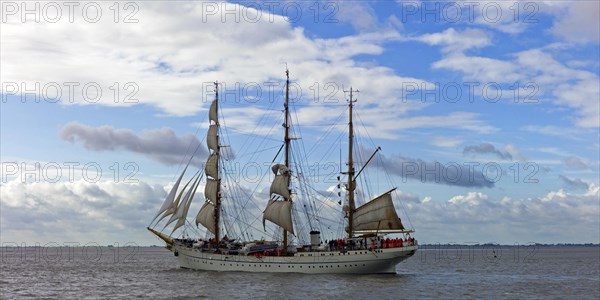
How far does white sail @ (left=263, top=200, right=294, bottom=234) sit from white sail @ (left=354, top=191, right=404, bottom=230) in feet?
31.5

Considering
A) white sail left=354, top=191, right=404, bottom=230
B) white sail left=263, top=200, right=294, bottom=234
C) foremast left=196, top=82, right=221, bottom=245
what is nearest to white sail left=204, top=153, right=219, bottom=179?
foremast left=196, top=82, right=221, bottom=245

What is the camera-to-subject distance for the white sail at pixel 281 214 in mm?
84625

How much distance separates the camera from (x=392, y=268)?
3297 inches

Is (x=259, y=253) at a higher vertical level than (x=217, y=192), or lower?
lower

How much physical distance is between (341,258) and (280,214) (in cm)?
1041

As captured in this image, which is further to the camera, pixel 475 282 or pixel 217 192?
pixel 217 192

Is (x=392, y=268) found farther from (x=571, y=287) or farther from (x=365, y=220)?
(x=571, y=287)

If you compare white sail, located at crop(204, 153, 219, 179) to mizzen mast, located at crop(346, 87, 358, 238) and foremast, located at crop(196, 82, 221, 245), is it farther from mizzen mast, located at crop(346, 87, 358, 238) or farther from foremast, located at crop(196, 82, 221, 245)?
mizzen mast, located at crop(346, 87, 358, 238)

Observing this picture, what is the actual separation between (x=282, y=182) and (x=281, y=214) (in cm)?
412

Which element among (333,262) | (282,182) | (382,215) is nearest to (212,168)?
(282,182)

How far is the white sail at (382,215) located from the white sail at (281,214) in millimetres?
9609

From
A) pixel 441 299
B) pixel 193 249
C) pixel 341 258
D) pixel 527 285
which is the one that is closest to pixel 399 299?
pixel 441 299

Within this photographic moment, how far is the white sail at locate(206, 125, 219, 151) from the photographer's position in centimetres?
9465

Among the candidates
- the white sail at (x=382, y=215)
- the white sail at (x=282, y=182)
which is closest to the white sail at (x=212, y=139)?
the white sail at (x=282, y=182)
